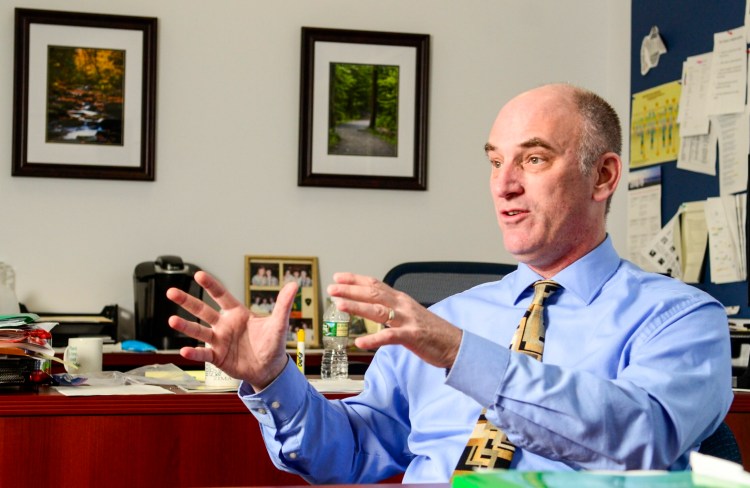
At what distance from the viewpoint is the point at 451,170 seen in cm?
428

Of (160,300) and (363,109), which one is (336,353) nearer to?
(160,300)

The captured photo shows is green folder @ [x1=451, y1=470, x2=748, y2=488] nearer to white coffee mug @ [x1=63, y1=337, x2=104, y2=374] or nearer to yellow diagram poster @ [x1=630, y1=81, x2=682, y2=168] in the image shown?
white coffee mug @ [x1=63, y1=337, x2=104, y2=374]

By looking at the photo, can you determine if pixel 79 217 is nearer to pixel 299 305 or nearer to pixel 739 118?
pixel 299 305

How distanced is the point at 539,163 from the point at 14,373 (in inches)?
42.1

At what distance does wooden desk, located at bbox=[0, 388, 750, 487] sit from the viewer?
1744mm

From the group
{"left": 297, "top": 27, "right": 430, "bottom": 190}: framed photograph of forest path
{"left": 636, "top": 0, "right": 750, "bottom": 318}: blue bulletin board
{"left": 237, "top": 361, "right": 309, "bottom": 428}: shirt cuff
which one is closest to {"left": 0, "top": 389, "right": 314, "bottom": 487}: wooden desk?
{"left": 237, "top": 361, "right": 309, "bottom": 428}: shirt cuff

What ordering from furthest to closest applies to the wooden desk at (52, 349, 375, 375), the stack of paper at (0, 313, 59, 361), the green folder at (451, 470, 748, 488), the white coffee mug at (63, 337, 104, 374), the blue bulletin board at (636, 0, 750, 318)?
the blue bulletin board at (636, 0, 750, 318)
the wooden desk at (52, 349, 375, 375)
the white coffee mug at (63, 337, 104, 374)
the stack of paper at (0, 313, 59, 361)
the green folder at (451, 470, 748, 488)

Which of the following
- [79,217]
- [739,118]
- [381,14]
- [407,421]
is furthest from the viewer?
[381,14]

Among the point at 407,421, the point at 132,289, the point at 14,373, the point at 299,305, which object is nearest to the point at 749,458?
the point at 407,421

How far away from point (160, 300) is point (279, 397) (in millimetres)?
2398

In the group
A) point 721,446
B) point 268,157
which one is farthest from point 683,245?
point 721,446

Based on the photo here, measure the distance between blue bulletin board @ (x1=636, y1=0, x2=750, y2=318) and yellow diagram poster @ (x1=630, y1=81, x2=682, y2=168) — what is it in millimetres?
38

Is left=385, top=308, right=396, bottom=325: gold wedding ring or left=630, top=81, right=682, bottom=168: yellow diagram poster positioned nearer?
left=385, top=308, right=396, bottom=325: gold wedding ring

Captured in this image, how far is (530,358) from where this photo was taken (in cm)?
121
